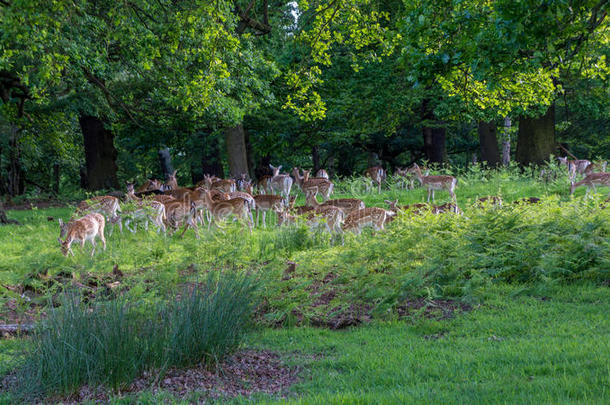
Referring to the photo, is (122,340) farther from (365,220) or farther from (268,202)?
(268,202)

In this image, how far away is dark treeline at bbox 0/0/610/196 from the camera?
8.00m

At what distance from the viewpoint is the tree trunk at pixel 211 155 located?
29.4 m

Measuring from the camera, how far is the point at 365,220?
12.9 metres

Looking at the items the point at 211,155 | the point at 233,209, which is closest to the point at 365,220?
the point at 233,209

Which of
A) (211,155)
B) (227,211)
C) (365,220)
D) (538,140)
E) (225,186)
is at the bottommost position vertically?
(365,220)

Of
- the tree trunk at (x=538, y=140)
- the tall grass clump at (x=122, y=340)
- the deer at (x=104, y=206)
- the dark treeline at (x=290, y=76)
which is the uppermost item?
the dark treeline at (x=290, y=76)

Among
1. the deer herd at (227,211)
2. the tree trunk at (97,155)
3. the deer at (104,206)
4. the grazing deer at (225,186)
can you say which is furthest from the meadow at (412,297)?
the tree trunk at (97,155)

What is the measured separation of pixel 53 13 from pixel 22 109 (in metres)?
9.54

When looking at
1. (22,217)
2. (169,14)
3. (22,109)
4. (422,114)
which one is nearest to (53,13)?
(169,14)

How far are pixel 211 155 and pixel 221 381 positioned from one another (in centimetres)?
2716

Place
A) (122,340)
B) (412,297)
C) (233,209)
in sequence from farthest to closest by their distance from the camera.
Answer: (233,209)
(412,297)
(122,340)

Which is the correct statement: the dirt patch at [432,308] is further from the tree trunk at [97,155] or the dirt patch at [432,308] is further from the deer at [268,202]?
the tree trunk at [97,155]

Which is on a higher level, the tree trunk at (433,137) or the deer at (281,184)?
the tree trunk at (433,137)

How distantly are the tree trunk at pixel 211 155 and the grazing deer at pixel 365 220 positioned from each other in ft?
53.8
